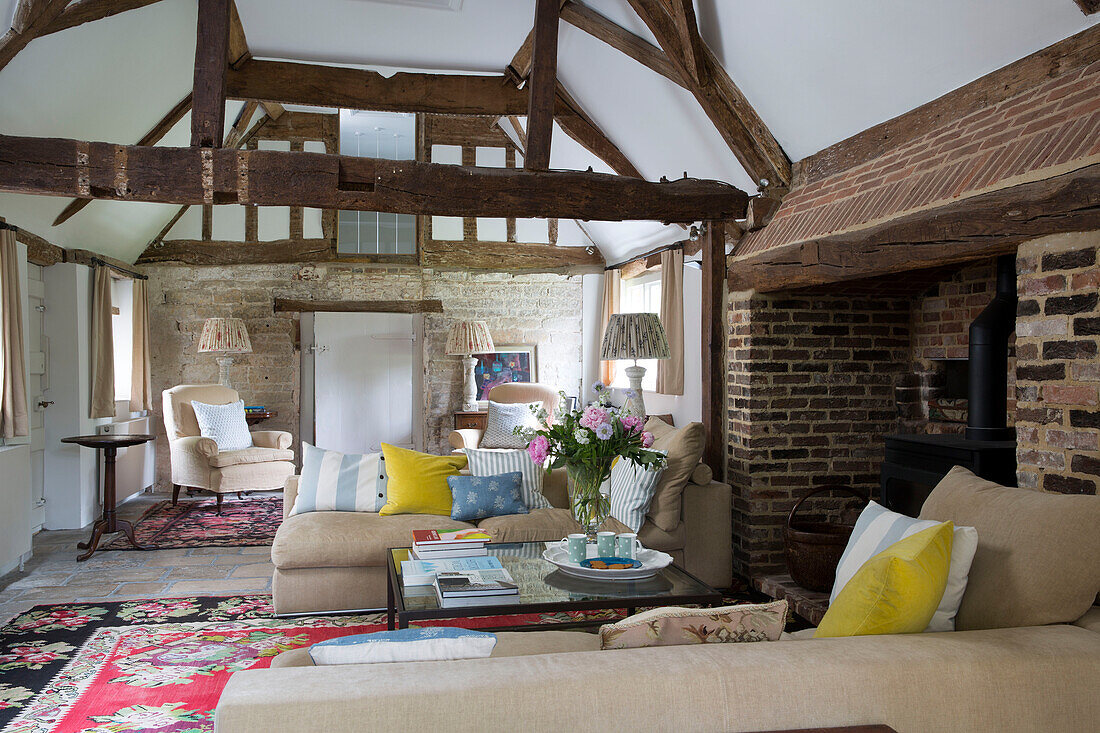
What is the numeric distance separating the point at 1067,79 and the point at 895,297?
6.77 feet

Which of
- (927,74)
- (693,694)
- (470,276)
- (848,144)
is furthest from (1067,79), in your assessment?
(470,276)

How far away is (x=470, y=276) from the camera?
8898 millimetres

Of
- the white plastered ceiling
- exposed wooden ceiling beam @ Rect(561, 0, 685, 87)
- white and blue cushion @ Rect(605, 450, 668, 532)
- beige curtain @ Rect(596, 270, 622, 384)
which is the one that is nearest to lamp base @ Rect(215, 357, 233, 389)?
the white plastered ceiling

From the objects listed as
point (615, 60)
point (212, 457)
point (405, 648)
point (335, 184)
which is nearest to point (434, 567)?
point (405, 648)

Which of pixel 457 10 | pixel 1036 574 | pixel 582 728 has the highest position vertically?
pixel 457 10

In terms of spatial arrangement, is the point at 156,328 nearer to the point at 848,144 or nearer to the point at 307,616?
the point at 307,616

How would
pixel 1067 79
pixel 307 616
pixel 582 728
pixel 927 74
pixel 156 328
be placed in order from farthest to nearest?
pixel 156 328 < pixel 307 616 < pixel 927 74 < pixel 1067 79 < pixel 582 728

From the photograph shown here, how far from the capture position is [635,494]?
4.55 metres

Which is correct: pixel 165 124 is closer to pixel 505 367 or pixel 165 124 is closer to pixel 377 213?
pixel 377 213

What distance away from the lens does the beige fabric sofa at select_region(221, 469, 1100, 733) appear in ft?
5.18

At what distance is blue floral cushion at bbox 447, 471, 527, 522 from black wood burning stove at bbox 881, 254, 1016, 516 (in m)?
2.08

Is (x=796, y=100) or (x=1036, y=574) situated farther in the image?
(x=796, y=100)

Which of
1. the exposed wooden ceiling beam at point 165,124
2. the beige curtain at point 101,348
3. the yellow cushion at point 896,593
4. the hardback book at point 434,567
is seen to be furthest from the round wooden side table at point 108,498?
the yellow cushion at point 896,593

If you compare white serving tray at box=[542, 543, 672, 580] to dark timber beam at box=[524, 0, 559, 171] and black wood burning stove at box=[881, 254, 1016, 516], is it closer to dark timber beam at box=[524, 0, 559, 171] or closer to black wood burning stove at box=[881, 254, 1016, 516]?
black wood burning stove at box=[881, 254, 1016, 516]
